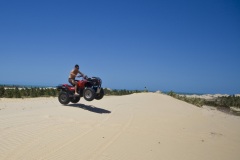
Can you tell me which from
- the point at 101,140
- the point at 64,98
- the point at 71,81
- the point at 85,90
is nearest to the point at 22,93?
the point at 64,98

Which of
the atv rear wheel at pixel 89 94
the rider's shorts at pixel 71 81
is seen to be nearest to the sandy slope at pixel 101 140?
the atv rear wheel at pixel 89 94

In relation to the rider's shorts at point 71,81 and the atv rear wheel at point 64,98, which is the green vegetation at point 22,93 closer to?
the atv rear wheel at point 64,98

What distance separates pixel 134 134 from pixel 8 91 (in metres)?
18.7

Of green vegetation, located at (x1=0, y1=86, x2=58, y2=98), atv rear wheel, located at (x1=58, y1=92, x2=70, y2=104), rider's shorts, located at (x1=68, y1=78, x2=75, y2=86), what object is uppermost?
rider's shorts, located at (x1=68, y1=78, x2=75, y2=86)

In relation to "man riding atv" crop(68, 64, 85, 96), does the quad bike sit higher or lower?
lower

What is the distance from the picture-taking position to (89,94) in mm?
12891

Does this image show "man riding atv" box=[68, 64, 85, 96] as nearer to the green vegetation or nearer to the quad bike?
the quad bike

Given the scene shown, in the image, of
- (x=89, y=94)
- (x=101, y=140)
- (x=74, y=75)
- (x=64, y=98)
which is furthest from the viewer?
(x=64, y=98)

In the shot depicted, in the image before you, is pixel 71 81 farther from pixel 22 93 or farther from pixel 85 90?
pixel 22 93

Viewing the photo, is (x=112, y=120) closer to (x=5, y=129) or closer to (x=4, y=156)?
(x=5, y=129)

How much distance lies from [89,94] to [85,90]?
1.16 ft

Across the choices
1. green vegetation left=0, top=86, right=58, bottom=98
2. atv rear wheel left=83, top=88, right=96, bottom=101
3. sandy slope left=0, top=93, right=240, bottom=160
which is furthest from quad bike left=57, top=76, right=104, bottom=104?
green vegetation left=0, top=86, right=58, bottom=98

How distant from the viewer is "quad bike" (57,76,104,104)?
12922 millimetres

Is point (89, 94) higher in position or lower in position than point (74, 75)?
lower
